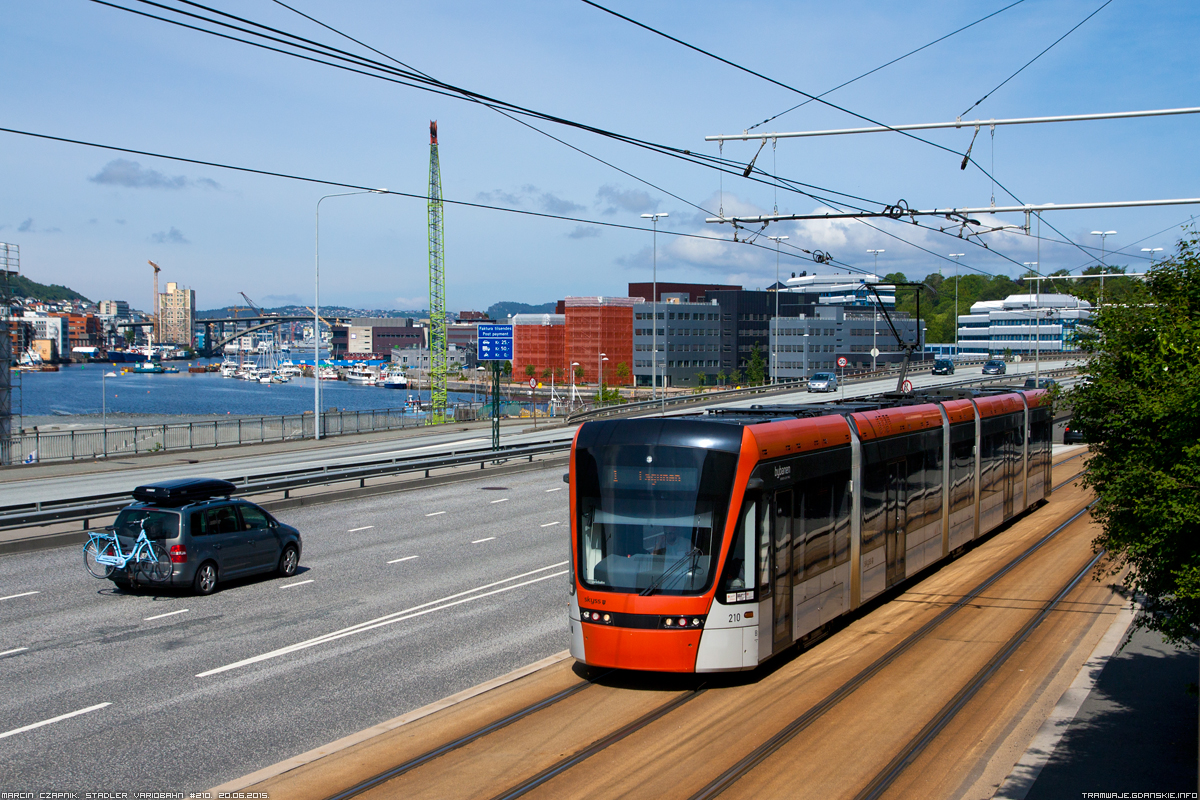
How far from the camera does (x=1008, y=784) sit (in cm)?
838

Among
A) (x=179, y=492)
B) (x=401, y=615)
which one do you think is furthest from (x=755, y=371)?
(x=401, y=615)

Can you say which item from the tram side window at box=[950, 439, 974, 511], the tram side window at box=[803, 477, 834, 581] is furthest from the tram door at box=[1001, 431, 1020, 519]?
the tram side window at box=[803, 477, 834, 581]

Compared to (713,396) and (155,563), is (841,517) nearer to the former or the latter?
(155,563)

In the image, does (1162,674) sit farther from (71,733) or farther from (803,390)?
(803,390)

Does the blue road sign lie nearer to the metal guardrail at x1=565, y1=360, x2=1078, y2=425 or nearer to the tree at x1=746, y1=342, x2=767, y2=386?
the metal guardrail at x1=565, y1=360, x2=1078, y2=425

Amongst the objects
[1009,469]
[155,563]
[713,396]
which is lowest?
[155,563]

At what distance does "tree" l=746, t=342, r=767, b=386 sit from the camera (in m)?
145

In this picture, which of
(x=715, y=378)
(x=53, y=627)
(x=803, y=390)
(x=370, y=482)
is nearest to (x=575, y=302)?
(x=715, y=378)

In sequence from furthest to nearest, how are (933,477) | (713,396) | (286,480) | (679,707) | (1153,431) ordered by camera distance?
(713,396) → (286,480) → (933,477) → (679,707) → (1153,431)

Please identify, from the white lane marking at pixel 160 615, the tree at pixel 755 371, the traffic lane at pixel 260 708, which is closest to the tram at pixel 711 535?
the traffic lane at pixel 260 708

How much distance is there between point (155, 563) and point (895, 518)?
12.1 meters

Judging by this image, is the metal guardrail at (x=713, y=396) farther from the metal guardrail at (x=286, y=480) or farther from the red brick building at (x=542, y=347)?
the red brick building at (x=542, y=347)

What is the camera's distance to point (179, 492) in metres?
16.9

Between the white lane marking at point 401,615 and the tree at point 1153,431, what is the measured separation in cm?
1005
